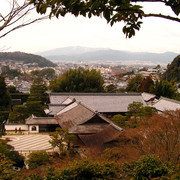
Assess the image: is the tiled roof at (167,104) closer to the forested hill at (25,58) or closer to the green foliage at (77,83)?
the green foliage at (77,83)

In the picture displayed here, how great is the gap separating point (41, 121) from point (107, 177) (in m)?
13.1

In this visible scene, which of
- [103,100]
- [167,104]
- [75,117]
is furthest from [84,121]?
[167,104]

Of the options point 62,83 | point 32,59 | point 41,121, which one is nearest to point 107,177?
point 41,121

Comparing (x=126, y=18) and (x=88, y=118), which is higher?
(x=126, y=18)

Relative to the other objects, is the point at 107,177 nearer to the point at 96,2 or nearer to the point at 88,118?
the point at 96,2

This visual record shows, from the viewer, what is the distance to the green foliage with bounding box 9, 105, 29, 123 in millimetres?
17422

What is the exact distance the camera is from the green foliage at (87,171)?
427 cm

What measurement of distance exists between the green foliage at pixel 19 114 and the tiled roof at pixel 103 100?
7.85ft

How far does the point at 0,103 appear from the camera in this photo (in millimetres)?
18984

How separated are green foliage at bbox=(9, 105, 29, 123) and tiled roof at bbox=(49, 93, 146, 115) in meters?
2.39

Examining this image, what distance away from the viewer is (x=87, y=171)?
4.51 metres

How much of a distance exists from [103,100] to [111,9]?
19.4 meters

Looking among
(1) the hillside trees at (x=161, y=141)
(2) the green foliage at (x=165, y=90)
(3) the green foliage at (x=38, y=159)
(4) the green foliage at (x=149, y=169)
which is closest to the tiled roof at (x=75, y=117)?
(3) the green foliage at (x=38, y=159)

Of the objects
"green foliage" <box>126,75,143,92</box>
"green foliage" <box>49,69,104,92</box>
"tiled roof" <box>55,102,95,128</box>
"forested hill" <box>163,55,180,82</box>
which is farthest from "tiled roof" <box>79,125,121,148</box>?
"forested hill" <box>163,55,180,82</box>
